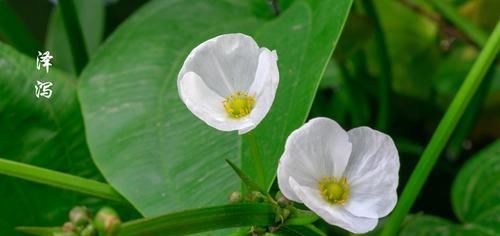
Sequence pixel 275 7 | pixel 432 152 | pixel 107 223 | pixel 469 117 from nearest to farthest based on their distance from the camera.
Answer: pixel 107 223, pixel 432 152, pixel 275 7, pixel 469 117

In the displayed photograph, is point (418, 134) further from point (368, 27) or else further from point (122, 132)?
point (122, 132)

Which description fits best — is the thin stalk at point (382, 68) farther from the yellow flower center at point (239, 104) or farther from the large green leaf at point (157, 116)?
the yellow flower center at point (239, 104)

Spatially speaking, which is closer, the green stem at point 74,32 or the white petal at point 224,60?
the white petal at point 224,60


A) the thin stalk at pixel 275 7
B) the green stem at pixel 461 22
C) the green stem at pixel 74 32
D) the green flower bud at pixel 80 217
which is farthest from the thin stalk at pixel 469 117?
the green flower bud at pixel 80 217

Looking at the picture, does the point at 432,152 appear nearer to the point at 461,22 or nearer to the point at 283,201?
the point at 283,201

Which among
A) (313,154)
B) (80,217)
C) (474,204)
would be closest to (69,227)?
(80,217)

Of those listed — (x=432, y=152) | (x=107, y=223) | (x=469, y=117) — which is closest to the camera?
(x=107, y=223)
